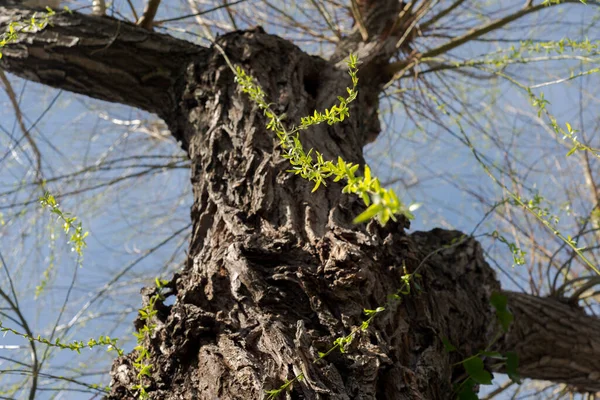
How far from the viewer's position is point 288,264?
126 cm

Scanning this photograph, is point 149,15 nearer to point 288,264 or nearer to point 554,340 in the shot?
point 288,264

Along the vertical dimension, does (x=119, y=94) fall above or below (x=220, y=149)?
above

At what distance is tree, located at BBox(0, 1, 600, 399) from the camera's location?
3.65 ft

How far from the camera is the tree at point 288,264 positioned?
1111mm

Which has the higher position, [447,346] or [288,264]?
[288,264]

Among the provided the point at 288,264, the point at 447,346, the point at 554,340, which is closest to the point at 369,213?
the point at 288,264

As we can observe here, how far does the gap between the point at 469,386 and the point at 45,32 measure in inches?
67.4

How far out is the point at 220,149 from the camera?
5.32ft

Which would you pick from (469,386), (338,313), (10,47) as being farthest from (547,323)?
(10,47)

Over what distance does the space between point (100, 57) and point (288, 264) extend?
1123 mm

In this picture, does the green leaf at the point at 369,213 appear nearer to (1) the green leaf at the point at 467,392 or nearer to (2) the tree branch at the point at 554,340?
(1) the green leaf at the point at 467,392

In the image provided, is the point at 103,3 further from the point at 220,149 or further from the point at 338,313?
the point at 338,313

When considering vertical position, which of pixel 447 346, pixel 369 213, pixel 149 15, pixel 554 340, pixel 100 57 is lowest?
pixel 369 213

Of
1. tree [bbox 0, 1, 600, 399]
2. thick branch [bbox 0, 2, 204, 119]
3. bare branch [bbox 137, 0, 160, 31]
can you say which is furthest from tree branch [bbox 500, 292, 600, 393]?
bare branch [bbox 137, 0, 160, 31]
